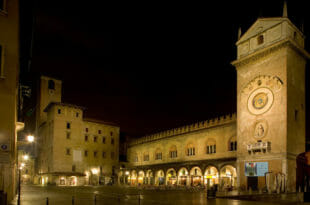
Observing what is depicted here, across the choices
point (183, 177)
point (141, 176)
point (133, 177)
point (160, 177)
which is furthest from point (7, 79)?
point (133, 177)

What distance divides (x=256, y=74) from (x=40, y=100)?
51848 millimetres

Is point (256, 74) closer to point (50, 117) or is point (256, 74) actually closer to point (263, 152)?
point (263, 152)

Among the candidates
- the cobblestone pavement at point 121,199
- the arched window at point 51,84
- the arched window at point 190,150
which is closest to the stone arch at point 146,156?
the arched window at point 190,150

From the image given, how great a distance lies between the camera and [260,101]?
113 feet

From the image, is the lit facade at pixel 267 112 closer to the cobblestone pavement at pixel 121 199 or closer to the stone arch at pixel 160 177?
the cobblestone pavement at pixel 121 199

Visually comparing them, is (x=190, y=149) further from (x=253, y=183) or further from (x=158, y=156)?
(x=253, y=183)

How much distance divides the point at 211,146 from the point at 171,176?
909 centimetres

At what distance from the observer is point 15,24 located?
48.8ft

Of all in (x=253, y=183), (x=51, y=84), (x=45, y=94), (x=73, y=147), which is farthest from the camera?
(x=51, y=84)

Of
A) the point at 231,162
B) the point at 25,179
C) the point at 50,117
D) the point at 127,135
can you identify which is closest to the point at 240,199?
the point at 231,162

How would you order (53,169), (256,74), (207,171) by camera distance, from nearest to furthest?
1. (256,74)
2. (207,171)
3. (53,169)

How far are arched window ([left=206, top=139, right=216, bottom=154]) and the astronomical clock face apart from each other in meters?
11.4

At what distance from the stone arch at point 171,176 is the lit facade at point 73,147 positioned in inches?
704

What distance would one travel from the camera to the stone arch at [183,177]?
1834 inches
